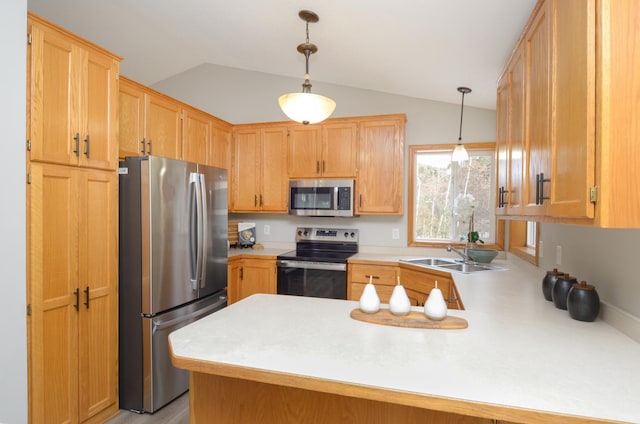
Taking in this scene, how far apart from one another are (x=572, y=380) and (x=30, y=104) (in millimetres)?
2557

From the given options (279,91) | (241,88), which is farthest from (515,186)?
(241,88)

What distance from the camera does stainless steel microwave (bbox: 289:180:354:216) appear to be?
11.7ft

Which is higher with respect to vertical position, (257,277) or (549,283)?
(549,283)

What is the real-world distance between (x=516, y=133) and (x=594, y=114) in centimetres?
88

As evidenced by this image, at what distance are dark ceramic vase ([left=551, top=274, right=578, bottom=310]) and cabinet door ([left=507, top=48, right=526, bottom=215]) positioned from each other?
0.39 metres

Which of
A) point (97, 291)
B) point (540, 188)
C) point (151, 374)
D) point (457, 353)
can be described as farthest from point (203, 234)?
point (540, 188)

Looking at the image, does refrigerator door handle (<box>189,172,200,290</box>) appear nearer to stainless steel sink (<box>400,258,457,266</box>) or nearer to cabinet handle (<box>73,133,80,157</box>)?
cabinet handle (<box>73,133,80,157</box>)

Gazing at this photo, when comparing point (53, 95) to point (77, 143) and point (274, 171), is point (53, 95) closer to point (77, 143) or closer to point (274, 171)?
point (77, 143)

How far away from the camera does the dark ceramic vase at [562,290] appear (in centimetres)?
162

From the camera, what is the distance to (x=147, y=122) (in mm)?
2799

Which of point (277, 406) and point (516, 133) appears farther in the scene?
point (516, 133)

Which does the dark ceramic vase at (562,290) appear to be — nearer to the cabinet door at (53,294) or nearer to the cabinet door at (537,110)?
the cabinet door at (537,110)

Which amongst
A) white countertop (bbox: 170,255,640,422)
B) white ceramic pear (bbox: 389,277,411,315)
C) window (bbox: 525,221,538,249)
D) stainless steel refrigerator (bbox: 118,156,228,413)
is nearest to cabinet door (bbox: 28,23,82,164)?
stainless steel refrigerator (bbox: 118,156,228,413)

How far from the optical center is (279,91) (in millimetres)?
4082
